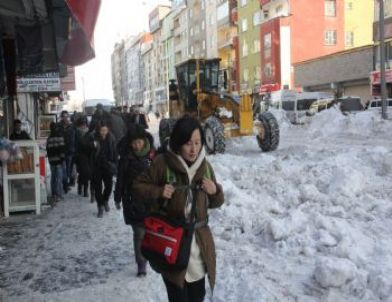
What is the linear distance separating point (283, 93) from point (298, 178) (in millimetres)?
30918

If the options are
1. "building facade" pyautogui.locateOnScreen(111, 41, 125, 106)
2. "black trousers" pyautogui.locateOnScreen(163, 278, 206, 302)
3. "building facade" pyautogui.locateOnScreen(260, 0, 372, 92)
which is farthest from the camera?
"building facade" pyautogui.locateOnScreen(111, 41, 125, 106)

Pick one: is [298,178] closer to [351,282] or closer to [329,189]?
[329,189]

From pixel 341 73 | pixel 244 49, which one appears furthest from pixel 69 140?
pixel 244 49

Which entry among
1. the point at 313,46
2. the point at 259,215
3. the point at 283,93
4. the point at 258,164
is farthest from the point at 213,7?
the point at 259,215

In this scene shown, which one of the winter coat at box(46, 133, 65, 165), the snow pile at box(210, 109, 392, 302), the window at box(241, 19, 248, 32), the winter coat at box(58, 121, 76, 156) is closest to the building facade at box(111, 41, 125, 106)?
the window at box(241, 19, 248, 32)

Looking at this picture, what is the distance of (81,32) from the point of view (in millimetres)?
5273

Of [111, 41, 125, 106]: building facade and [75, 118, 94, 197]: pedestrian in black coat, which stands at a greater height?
[111, 41, 125, 106]: building facade

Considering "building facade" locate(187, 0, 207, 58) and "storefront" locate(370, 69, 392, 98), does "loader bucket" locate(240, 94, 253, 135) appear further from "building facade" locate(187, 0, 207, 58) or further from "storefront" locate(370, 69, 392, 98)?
"building facade" locate(187, 0, 207, 58)

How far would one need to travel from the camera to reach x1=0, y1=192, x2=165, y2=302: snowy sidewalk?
5.39 meters

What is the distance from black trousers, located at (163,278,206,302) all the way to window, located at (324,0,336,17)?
184 ft

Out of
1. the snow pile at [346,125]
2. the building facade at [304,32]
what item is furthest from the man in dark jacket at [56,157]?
the building facade at [304,32]

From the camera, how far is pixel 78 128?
11422mm

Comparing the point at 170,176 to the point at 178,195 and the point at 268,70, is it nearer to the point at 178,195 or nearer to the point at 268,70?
the point at 178,195

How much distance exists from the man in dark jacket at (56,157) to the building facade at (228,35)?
2183 inches
